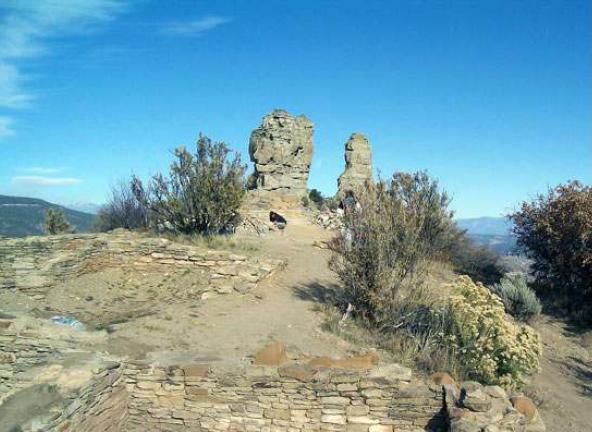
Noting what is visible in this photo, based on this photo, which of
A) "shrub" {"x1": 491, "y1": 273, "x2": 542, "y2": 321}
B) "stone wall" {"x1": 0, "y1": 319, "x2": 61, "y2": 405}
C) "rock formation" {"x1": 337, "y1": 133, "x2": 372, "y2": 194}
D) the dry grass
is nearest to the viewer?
"stone wall" {"x1": 0, "y1": 319, "x2": 61, "y2": 405}

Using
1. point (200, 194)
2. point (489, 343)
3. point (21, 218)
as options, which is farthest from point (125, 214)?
point (21, 218)

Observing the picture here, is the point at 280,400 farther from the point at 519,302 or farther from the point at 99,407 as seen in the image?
the point at 519,302

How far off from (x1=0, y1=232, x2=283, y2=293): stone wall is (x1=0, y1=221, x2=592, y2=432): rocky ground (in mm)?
287

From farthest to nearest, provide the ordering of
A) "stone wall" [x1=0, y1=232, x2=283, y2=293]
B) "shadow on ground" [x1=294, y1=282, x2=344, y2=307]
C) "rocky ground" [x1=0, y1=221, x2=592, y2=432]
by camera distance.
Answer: "stone wall" [x1=0, y1=232, x2=283, y2=293] < "shadow on ground" [x1=294, y1=282, x2=344, y2=307] < "rocky ground" [x1=0, y1=221, x2=592, y2=432]

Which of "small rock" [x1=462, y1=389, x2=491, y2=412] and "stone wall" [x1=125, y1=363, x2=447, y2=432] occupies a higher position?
"small rock" [x1=462, y1=389, x2=491, y2=412]

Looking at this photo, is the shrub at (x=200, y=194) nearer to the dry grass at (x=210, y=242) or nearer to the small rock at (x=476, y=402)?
the dry grass at (x=210, y=242)

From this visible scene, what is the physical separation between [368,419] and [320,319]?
318 centimetres

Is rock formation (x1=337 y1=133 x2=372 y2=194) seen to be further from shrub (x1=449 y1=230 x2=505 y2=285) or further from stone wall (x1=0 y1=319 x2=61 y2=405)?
stone wall (x1=0 y1=319 x2=61 y2=405)

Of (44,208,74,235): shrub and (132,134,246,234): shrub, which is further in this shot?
(44,208,74,235): shrub

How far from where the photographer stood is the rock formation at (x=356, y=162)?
86.2 feet

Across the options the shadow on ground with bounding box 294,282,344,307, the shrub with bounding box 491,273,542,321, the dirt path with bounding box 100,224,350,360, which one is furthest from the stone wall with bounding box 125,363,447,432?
the shrub with bounding box 491,273,542,321

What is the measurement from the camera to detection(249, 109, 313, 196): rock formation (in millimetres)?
24562

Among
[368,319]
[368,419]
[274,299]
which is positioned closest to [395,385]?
[368,419]

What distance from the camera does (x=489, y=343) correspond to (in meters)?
6.75
